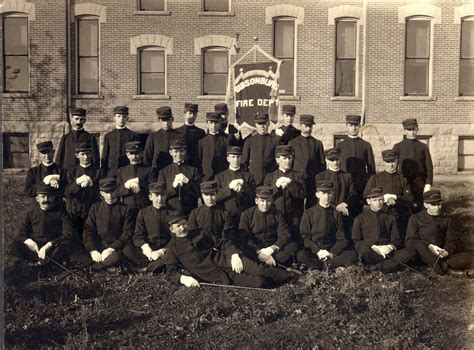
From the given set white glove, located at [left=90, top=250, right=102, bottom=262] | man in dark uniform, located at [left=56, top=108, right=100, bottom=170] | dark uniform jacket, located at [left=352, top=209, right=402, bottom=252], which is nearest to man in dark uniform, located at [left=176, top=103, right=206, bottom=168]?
man in dark uniform, located at [left=56, top=108, right=100, bottom=170]

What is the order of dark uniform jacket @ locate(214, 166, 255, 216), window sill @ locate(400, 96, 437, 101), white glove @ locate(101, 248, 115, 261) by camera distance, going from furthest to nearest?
window sill @ locate(400, 96, 437, 101) → dark uniform jacket @ locate(214, 166, 255, 216) → white glove @ locate(101, 248, 115, 261)

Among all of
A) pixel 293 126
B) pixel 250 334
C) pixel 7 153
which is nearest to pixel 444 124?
pixel 293 126

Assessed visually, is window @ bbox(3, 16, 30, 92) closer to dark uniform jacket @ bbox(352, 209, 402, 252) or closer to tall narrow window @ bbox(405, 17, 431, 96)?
dark uniform jacket @ bbox(352, 209, 402, 252)

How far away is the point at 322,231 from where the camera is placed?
6.08 m

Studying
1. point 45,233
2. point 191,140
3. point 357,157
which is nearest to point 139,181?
point 191,140

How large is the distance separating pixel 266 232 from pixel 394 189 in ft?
5.19

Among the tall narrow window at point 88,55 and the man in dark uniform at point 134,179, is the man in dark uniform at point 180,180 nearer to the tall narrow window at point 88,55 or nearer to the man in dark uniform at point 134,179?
the man in dark uniform at point 134,179

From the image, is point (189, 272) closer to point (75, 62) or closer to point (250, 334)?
point (250, 334)

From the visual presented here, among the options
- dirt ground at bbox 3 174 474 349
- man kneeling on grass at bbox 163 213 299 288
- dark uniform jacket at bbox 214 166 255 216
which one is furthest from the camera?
dark uniform jacket at bbox 214 166 255 216

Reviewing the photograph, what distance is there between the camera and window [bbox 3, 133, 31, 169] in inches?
245

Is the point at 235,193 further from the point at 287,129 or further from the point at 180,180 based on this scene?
the point at 287,129

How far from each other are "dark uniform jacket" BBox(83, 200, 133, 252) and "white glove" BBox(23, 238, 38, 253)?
0.54 metres

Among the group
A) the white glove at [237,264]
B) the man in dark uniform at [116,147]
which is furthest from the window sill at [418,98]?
the man in dark uniform at [116,147]

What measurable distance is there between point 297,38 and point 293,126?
1149mm
